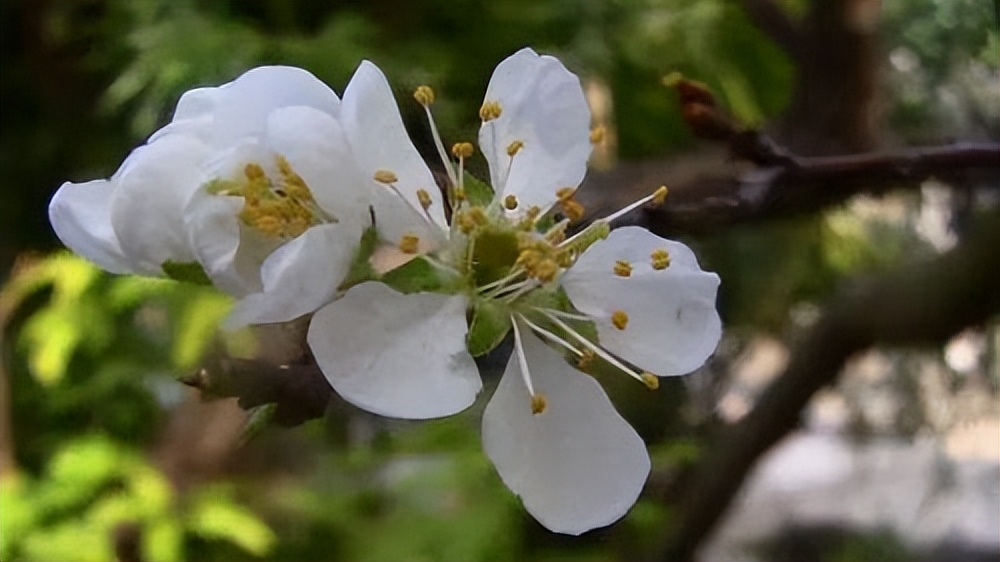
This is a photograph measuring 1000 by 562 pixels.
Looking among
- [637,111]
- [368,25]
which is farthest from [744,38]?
[368,25]

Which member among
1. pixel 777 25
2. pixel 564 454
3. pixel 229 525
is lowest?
pixel 229 525

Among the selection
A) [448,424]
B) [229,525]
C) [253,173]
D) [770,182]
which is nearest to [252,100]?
[253,173]

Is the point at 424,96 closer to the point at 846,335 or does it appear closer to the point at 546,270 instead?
the point at 546,270

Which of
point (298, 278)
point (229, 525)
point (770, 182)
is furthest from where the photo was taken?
point (229, 525)

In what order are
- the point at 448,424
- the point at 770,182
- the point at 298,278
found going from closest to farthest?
the point at 298,278 → the point at 770,182 → the point at 448,424

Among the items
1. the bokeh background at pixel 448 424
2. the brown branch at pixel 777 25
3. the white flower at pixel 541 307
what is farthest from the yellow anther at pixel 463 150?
the brown branch at pixel 777 25

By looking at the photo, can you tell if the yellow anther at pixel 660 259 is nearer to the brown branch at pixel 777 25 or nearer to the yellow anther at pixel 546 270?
the yellow anther at pixel 546 270

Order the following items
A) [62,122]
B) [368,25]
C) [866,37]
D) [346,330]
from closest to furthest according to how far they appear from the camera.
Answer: [346,330] → [866,37] → [368,25] → [62,122]

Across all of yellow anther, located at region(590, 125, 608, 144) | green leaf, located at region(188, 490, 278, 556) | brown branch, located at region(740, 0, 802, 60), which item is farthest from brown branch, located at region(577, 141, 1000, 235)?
green leaf, located at region(188, 490, 278, 556)

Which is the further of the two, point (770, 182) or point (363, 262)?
point (770, 182)

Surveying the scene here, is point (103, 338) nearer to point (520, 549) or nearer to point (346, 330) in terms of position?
point (520, 549)
